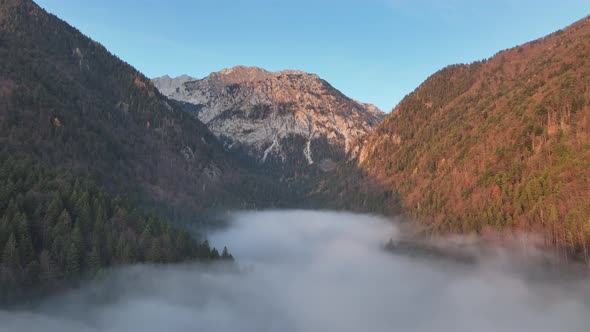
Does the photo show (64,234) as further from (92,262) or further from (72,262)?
(92,262)

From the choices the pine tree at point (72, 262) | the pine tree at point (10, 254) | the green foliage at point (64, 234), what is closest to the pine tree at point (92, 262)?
the green foliage at point (64, 234)

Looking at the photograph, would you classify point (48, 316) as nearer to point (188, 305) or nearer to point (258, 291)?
point (188, 305)

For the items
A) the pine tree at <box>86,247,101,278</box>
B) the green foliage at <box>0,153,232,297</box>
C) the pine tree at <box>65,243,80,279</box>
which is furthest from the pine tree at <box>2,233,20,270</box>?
the pine tree at <box>86,247,101,278</box>

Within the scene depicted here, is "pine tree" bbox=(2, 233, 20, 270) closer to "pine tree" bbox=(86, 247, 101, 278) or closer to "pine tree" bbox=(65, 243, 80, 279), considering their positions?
"pine tree" bbox=(65, 243, 80, 279)

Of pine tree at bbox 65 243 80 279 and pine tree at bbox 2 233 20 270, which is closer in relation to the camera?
→ pine tree at bbox 2 233 20 270

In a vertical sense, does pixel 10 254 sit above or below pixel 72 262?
above

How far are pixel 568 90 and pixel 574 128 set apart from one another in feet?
95.0

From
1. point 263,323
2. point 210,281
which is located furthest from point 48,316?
point 263,323

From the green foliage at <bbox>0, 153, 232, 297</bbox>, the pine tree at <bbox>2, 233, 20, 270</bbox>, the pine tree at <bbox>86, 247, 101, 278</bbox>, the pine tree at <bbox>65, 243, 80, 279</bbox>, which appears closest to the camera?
the pine tree at <bbox>2, 233, 20, 270</bbox>

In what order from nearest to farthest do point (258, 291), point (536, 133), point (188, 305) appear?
point (188, 305) < point (536, 133) < point (258, 291)

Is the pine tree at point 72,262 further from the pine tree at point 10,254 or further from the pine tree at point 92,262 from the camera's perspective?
the pine tree at point 10,254

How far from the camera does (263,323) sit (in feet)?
498

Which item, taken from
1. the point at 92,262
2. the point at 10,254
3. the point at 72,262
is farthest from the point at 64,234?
Result: the point at 10,254

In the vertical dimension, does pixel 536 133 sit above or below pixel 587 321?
above
